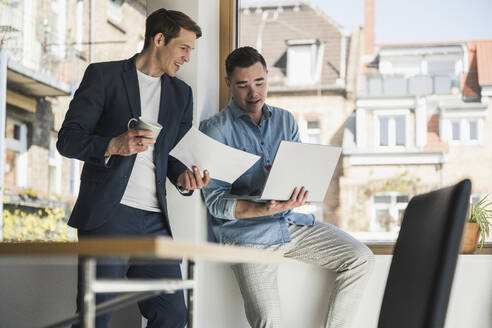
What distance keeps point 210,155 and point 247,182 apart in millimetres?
371

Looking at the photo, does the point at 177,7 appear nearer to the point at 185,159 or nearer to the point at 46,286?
the point at 185,159

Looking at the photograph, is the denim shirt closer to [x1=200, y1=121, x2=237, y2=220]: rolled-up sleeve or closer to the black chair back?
[x1=200, y1=121, x2=237, y2=220]: rolled-up sleeve

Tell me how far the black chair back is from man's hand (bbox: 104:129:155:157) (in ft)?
2.89

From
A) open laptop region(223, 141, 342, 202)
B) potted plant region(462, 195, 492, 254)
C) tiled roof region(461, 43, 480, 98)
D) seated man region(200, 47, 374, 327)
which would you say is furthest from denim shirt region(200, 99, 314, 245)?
tiled roof region(461, 43, 480, 98)

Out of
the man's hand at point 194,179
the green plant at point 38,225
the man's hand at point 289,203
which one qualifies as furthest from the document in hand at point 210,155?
the green plant at point 38,225

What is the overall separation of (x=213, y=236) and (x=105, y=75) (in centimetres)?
99

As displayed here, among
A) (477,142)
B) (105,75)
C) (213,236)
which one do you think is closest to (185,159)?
(105,75)

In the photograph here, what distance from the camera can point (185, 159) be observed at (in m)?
2.37

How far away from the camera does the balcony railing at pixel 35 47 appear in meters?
3.55

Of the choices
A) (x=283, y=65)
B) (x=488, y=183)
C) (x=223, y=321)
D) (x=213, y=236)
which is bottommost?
(x=223, y=321)

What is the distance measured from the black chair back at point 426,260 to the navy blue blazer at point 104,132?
1.11m

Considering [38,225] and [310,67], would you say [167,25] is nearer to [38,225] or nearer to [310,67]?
[310,67]

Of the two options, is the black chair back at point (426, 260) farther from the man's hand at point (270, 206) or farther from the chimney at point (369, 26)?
the chimney at point (369, 26)

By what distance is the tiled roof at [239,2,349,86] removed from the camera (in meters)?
3.12
